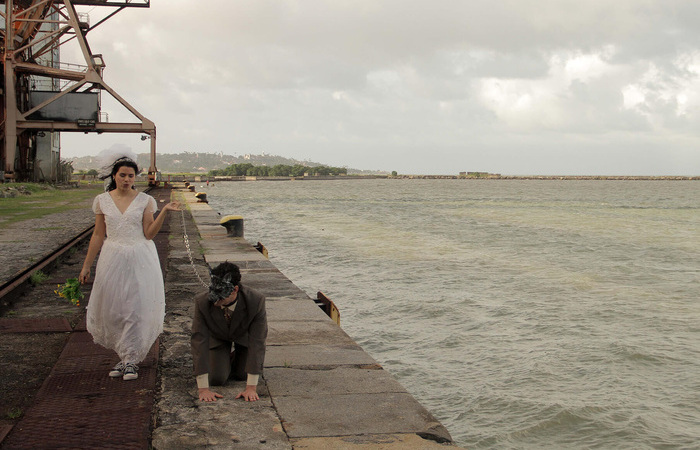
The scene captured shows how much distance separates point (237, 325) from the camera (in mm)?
5164

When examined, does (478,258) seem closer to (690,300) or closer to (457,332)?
(690,300)

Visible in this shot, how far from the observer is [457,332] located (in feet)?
41.6

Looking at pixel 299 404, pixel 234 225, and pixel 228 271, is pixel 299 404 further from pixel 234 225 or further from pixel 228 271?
pixel 234 225

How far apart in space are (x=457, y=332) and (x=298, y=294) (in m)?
3.68

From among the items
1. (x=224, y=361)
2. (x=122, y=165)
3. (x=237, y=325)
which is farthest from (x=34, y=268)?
(x=237, y=325)

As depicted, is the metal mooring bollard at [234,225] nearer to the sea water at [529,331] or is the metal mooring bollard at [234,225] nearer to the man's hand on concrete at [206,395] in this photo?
the sea water at [529,331]

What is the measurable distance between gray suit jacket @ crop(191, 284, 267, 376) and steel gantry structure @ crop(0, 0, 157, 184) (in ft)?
138

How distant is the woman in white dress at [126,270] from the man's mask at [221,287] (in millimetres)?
781

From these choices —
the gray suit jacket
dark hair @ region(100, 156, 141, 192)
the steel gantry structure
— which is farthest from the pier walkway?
the steel gantry structure

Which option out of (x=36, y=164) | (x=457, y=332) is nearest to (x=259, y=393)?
(x=457, y=332)

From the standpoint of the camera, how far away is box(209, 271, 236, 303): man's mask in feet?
15.9

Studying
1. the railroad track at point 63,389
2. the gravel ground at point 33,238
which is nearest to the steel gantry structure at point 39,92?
the gravel ground at point 33,238

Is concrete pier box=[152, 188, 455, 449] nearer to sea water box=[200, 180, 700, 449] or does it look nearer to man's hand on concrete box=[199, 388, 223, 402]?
man's hand on concrete box=[199, 388, 223, 402]

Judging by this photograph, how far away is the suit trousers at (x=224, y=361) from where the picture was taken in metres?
5.35
